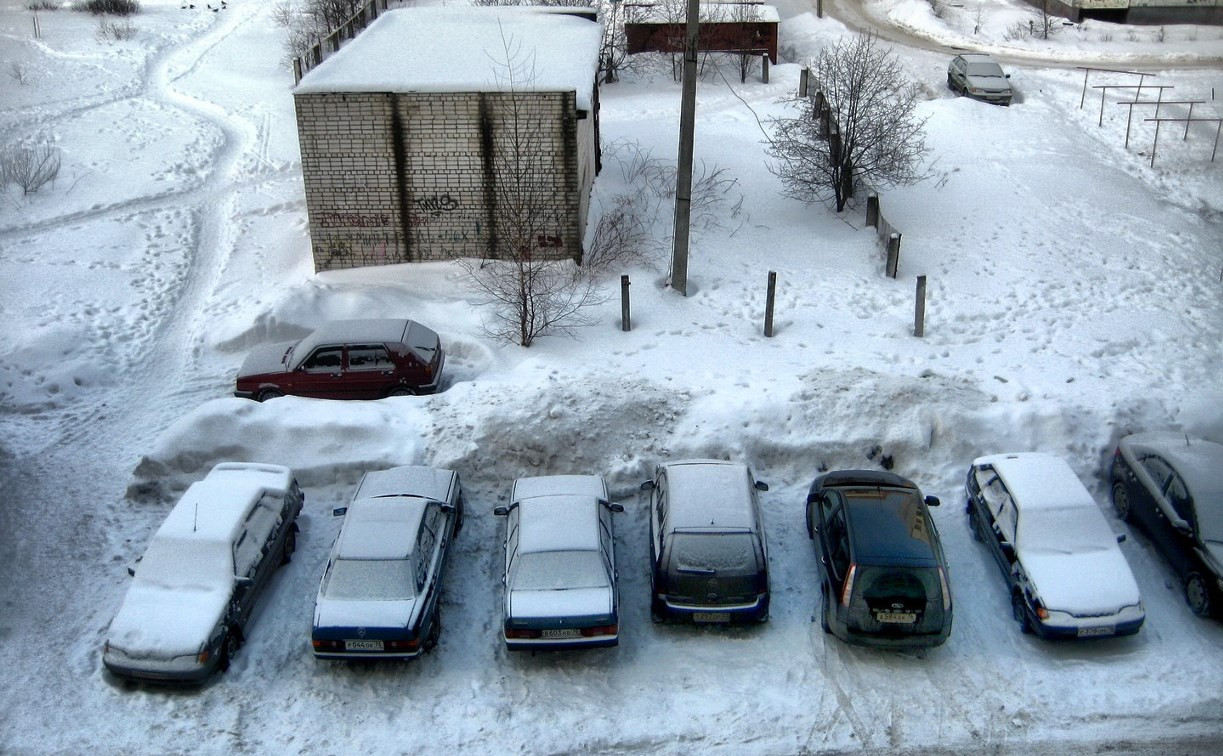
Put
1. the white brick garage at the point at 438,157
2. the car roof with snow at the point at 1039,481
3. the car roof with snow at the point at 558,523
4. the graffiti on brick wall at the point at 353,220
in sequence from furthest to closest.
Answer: the graffiti on brick wall at the point at 353,220 < the white brick garage at the point at 438,157 < the car roof with snow at the point at 1039,481 < the car roof with snow at the point at 558,523

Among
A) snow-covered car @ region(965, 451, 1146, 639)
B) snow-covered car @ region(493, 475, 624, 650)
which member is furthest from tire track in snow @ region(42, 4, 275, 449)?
snow-covered car @ region(965, 451, 1146, 639)

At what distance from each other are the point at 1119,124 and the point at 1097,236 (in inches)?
329

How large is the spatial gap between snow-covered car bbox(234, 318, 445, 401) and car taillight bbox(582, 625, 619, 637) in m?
5.66

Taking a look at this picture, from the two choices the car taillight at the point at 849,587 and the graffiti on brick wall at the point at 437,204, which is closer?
the car taillight at the point at 849,587

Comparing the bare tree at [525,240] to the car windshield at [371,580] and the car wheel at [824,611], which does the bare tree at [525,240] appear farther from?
the car wheel at [824,611]

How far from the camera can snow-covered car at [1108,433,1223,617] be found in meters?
11.3

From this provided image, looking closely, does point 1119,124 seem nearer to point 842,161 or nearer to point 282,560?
point 842,161

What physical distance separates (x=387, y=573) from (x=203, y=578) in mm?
A: 1933

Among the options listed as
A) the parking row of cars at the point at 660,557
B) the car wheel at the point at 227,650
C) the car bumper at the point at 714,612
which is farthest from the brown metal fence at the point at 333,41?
the car bumper at the point at 714,612

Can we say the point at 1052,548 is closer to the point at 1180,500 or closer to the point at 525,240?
the point at 1180,500

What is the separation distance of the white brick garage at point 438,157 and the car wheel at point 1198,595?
1054 centimetres

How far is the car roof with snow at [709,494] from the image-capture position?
37.0 feet

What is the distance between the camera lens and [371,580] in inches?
416

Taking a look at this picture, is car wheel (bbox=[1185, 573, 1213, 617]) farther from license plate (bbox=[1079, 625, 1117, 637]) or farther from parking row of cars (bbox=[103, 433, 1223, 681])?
license plate (bbox=[1079, 625, 1117, 637])
